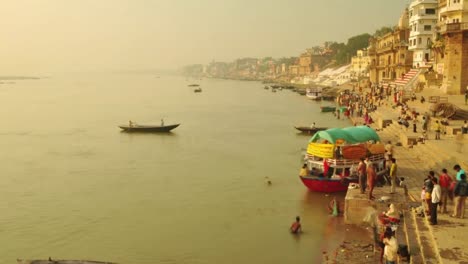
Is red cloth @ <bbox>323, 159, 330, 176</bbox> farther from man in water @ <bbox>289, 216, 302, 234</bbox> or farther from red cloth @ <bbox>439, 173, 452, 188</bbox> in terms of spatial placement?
red cloth @ <bbox>439, 173, 452, 188</bbox>

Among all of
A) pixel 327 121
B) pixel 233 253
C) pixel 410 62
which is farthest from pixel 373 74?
pixel 233 253

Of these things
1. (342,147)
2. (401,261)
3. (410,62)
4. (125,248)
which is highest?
(410,62)

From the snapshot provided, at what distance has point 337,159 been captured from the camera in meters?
15.1

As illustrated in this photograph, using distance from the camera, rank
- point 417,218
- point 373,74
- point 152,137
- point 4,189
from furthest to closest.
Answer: point 373,74, point 152,137, point 4,189, point 417,218

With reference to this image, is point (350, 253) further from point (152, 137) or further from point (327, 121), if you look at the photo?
point (327, 121)

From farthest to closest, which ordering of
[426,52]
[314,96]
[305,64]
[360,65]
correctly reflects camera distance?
[305,64]
[360,65]
[314,96]
[426,52]

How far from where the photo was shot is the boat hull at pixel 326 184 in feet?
48.8

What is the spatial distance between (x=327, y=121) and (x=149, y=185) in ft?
75.2

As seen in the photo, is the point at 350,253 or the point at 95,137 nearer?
the point at 350,253

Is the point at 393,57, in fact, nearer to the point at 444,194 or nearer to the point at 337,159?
the point at 337,159

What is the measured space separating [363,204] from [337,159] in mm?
3242

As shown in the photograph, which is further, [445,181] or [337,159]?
[337,159]

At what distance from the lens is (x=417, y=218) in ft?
32.2

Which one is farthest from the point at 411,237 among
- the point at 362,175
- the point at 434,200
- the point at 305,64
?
Answer: the point at 305,64
